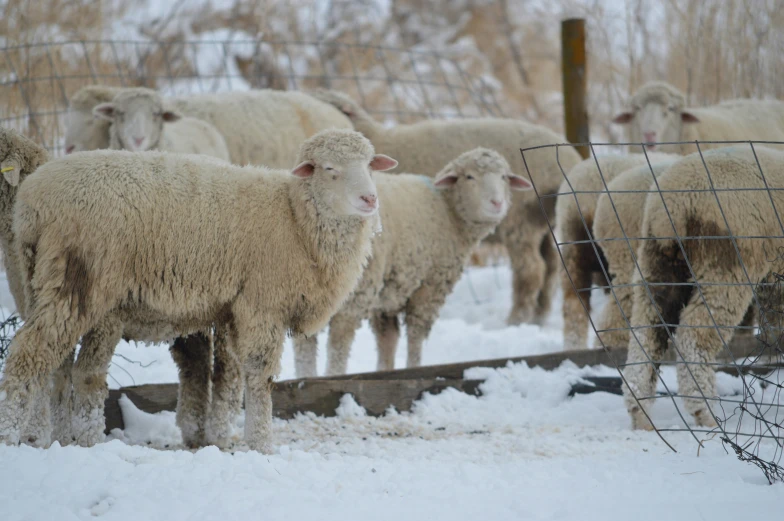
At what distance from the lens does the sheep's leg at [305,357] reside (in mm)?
6258

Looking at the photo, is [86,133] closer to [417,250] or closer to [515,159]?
[417,250]

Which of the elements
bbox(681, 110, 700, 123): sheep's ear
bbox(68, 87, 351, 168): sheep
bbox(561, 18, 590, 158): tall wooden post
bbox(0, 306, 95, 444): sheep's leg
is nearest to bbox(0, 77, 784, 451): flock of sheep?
bbox(0, 306, 95, 444): sheep's leg

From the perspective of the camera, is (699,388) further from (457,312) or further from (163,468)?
(457,312)

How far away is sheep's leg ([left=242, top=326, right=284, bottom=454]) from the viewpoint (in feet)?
13.9

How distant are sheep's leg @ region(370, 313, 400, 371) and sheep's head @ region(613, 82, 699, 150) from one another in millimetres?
3605

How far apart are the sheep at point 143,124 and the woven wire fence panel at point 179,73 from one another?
200 centimetres

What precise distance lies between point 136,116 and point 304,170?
2888 millimetres

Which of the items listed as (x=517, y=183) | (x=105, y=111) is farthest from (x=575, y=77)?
(x=105, y=111)

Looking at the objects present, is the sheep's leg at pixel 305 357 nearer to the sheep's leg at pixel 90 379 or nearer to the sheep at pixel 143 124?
the sheep at pixel 143 124

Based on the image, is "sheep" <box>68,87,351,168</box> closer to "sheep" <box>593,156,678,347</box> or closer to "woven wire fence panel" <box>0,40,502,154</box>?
"woven wire fence panel" <box>0,40,502,154</box>

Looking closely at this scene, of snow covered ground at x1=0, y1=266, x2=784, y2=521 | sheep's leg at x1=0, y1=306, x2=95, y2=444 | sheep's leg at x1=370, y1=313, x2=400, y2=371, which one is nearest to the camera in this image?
snow covered ground at x1=0, y1=266, x2=784, y2=521

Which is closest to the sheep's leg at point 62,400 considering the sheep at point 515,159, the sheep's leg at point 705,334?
the sheep's leg at point 705,334

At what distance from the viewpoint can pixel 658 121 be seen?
8.80 meters

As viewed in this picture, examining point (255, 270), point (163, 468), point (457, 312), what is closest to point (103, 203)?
point (255, 270)
